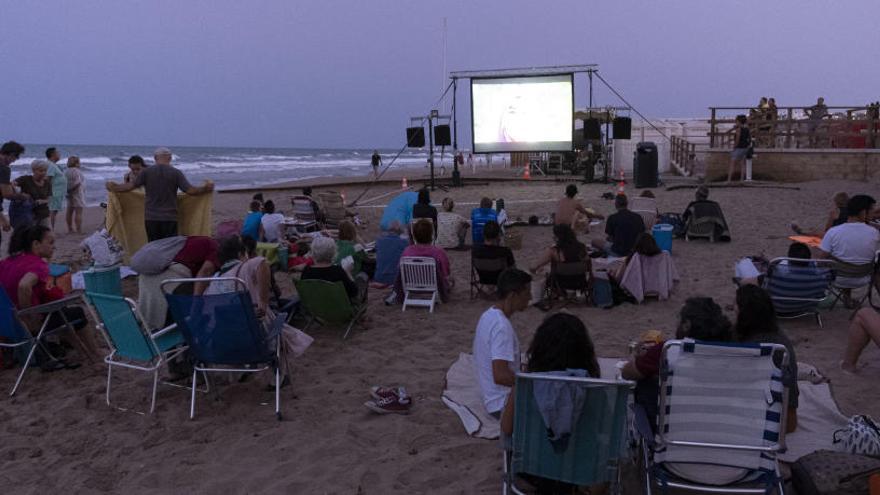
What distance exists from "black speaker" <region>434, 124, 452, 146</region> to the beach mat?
43.4 ft

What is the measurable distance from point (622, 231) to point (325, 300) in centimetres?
336

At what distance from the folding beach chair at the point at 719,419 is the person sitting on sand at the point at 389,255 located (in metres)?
4.55

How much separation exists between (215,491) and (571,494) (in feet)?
5.12

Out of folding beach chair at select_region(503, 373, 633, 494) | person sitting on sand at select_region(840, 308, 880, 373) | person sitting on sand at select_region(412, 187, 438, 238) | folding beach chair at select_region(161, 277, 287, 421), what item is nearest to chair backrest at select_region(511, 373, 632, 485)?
folding beach chair at select_region(503, 373, 633, 494)

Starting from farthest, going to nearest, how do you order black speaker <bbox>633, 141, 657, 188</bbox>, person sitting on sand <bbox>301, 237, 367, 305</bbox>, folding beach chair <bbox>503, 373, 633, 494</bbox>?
black speaker <bbox>633, 141, 657, 188</bbox> < person sitting on sand <bbox>301, 237, 367, 305</bbox> < folding beach chair <bbox>503, 373, 633, 494</bbox>

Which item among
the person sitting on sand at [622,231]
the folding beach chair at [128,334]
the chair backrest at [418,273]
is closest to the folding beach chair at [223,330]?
the folding beach chair at [128,334]

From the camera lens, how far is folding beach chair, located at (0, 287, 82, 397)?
175 inches

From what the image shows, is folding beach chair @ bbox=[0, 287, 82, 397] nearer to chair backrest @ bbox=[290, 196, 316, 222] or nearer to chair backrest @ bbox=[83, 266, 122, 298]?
chair backrest @ bbox=[83, 266, 122, 298]

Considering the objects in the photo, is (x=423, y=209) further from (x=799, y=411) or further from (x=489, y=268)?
(x=799, y=411)

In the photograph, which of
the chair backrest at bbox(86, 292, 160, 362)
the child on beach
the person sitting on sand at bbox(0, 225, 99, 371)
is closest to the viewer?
the chair backrest at bbox(86, 292, 160, 362)

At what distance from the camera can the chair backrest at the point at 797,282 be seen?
207 inches

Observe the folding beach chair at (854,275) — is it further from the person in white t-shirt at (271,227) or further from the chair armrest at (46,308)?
the person in white t-shirt at (271,227)

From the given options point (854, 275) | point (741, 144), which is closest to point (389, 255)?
point (854, 275)

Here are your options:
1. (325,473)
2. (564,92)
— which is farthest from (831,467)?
(564,92)
